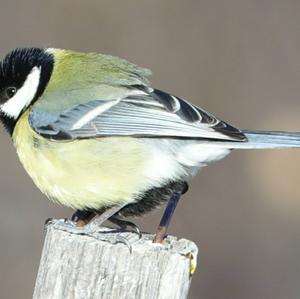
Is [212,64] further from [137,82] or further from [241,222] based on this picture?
[137,82]

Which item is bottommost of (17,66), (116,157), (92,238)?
(92,238)

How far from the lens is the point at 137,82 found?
12.3ft

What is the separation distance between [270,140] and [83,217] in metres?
0.78

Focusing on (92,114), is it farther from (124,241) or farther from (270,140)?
(124,241)

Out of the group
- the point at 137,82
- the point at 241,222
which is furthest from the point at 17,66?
the point at 241,222

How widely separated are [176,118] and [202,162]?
20 cm

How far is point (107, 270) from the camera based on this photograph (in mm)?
2756

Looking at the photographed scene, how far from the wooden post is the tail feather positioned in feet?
2.44

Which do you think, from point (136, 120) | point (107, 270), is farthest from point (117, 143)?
point (107, 270)

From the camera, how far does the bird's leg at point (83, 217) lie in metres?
3.46

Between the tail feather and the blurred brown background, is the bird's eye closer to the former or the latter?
the tail feather

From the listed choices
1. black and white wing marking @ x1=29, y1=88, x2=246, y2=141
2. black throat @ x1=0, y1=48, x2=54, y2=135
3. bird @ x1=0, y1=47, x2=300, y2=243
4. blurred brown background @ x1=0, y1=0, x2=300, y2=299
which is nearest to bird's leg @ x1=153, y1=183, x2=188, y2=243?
bird @ x1=0, y1=47, x2=300, y2=243

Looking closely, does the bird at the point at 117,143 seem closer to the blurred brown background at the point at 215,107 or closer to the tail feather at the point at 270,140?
the tail feather at the point at 270,140

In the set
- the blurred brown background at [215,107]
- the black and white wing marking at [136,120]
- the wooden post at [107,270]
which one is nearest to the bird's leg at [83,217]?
the black and white wing marking at [136,120]
